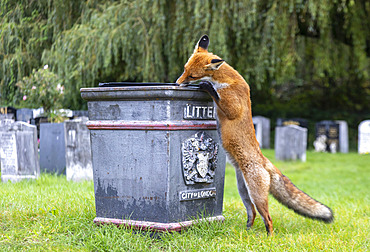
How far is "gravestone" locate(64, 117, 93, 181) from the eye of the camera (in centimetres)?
743

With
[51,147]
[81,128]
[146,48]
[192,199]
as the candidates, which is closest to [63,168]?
[51,147]

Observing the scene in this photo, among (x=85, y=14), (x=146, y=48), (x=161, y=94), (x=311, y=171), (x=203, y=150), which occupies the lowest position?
(x=311, y=171)

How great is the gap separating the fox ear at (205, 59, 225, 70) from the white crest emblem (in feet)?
2.00

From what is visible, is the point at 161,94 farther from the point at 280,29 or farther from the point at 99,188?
the point at 280,29

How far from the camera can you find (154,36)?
1078 centimetres

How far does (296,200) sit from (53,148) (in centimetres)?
518

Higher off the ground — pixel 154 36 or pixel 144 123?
pixel 154 36

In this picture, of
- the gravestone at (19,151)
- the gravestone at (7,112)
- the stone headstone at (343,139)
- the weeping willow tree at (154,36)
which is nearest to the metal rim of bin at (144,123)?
the gravestone at (19,151)

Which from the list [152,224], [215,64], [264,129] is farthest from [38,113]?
[264,129]

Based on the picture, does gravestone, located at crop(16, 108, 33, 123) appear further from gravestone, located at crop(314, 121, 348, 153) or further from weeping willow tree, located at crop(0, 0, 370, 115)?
gravestone, located at crop(314, 121, 348, 153)

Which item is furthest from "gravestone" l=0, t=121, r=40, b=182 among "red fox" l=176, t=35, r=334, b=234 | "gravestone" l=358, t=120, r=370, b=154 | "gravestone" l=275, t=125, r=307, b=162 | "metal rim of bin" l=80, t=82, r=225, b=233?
"gravestone" l=358, t=120, r=370, b=154

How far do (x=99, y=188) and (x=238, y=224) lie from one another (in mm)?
1448

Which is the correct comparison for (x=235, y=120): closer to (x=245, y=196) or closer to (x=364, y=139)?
(x=245, y=196)

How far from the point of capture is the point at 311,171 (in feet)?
35.7
